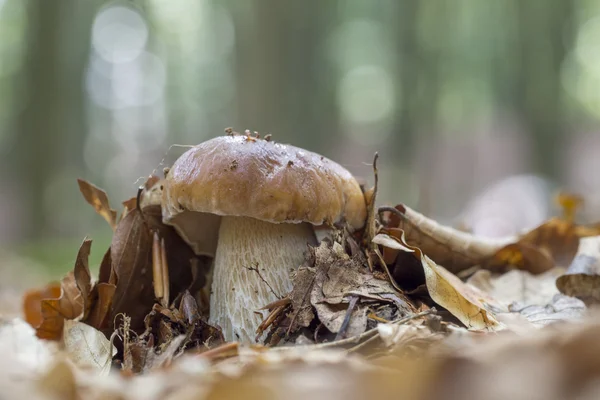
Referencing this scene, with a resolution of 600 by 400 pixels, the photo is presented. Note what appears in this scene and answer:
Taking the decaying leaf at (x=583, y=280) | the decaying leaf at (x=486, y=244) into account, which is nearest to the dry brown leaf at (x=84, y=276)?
the decaying leaf at (x=486, y=244)

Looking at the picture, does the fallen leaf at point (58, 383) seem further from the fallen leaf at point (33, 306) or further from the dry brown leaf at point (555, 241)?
the dry brown leaf at point (555, 241)

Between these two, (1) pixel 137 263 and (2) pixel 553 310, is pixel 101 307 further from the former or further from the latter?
(2) pixel 553 310

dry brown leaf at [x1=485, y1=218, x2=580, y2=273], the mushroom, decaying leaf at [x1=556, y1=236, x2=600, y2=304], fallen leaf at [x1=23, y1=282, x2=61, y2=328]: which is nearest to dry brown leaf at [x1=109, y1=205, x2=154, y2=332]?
the mushroom

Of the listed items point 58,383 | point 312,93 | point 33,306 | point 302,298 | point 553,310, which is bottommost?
point 33,306

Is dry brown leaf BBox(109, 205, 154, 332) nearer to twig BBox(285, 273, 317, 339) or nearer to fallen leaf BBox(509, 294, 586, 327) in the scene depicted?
twig BBox(285, 273, 317, 339)

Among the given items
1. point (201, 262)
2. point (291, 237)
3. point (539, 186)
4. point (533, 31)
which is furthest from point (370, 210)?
point (533, 31)

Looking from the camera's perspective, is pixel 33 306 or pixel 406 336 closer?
pixel 406 336

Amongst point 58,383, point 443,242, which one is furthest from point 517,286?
point 58,383
